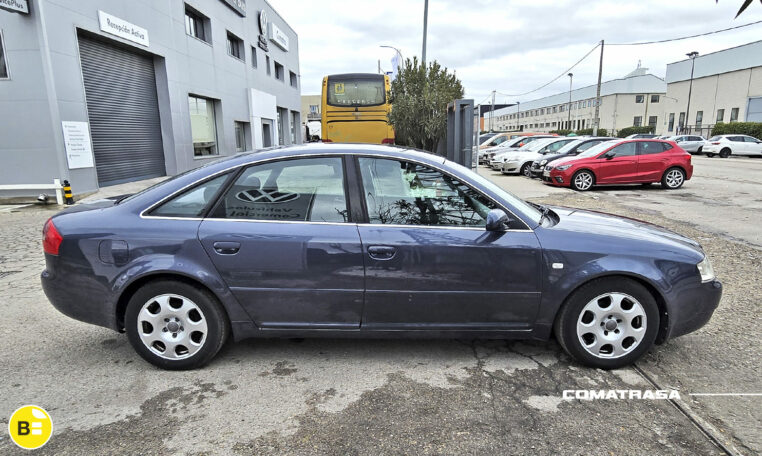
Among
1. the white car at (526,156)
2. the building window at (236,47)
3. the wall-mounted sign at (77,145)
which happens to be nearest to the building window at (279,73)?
the building window at (236,47)

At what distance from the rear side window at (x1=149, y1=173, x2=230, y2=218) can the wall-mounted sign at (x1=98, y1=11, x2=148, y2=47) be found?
11987 millimetres

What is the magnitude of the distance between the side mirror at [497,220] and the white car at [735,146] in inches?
1415

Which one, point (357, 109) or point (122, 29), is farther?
point (357, 109)

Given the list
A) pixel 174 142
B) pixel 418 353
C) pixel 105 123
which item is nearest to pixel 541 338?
pixel 418 353

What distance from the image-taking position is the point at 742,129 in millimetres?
37844

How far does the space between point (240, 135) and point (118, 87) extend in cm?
1105

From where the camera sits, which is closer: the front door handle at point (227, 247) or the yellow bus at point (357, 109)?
the front door handle at point (227, 247)

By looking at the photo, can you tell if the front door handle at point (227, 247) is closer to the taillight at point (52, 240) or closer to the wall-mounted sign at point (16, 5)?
the taillight at point (52, 240)

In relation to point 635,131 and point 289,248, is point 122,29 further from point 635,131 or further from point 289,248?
point 635,131

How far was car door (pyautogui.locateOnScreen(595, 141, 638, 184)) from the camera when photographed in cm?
1298

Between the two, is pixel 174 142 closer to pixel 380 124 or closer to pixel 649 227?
pixel 380 124

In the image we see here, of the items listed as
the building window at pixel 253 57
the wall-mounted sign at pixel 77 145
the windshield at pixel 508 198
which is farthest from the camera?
the building window at pixel 253 57

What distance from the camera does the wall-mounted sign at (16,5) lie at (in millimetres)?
9125

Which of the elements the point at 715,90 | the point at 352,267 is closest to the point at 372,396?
the point at 352,267
